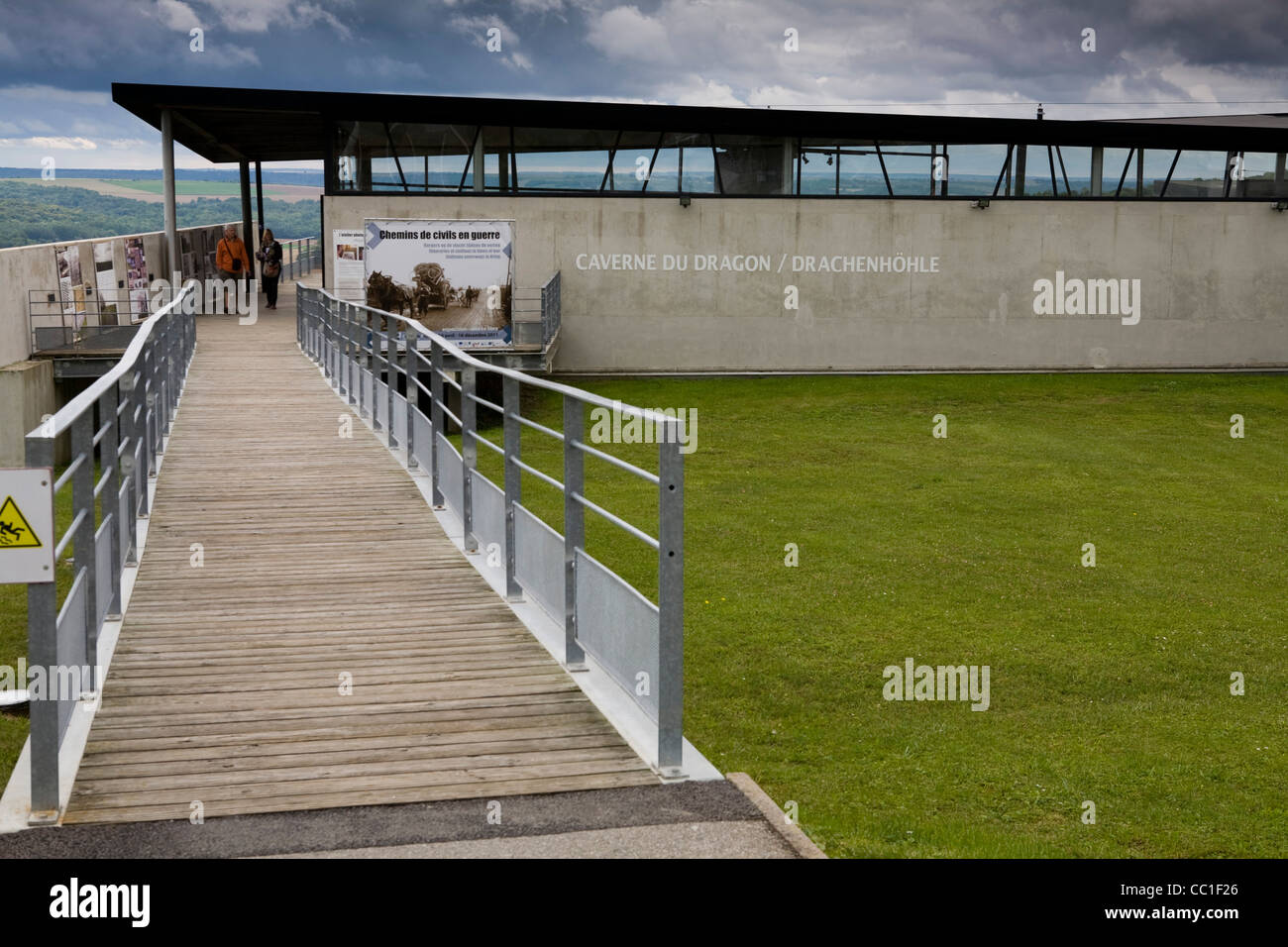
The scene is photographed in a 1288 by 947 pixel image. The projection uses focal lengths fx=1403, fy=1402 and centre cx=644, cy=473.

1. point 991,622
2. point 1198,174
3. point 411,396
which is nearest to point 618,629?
point 991,622

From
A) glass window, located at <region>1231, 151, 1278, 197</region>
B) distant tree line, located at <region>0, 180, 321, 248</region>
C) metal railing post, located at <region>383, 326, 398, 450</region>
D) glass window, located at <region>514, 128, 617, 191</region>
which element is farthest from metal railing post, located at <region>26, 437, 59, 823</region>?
distant tree line, located at <region>0, 180, 321, 248</region>

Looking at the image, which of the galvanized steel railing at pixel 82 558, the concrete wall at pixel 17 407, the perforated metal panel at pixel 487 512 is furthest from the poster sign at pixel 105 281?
the perforated metal panel at pixel 487 512

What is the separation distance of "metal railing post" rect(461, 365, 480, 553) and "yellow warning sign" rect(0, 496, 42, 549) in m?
4.60

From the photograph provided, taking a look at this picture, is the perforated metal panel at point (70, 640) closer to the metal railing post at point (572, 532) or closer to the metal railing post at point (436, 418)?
the metal railing post at point (572, 532)

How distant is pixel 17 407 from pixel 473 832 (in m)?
22.3

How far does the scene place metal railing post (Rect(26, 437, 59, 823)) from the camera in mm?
5043

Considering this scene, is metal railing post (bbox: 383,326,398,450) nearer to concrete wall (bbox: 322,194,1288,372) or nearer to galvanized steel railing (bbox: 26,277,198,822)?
galvanized steel railing (bbox: 26,277,198,822)

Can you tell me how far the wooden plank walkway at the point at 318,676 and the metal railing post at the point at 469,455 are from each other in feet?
0.67

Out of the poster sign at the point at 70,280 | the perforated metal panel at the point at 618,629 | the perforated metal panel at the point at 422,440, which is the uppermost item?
the poster sign at the point at 70,280

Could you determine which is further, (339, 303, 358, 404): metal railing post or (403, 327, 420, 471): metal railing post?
(339, 303, 358, 404): metal railing post

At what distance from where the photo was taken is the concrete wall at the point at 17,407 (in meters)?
24.5

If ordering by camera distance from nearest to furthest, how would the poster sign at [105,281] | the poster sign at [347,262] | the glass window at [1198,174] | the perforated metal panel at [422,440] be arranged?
the perforated metal panel at [422,440] < the poster sign at [347,262] < the poster sign at [105,281] < the glass window at [1198,174]

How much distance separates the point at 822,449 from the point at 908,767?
13.6 metres

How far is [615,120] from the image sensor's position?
29.5 m
